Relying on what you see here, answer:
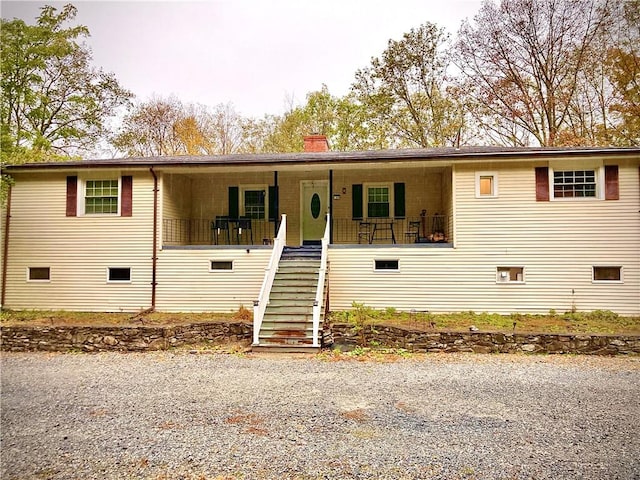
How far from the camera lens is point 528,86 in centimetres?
2378

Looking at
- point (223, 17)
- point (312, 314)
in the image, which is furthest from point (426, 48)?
point (312, 314)

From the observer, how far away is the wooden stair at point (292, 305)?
30.5 feet

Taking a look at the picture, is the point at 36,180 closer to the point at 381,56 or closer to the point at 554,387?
the point at 554,387

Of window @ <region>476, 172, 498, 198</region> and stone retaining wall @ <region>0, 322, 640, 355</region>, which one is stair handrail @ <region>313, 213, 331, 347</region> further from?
window @ <region>476, 172, 498, 198</region>

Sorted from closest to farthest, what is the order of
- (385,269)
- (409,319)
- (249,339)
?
(249,339)
(409,319)
(385,269)

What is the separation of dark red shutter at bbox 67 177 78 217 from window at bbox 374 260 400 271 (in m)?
8.84

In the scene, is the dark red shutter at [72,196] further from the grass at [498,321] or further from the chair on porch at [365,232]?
the chair on porch at [365,232]

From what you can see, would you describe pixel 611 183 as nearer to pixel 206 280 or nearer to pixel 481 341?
pixel 481 341

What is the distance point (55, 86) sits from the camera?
25656mm

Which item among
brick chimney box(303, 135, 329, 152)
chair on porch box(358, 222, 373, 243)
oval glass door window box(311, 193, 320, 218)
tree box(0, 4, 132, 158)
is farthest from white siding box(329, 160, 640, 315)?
tree box(0, 4, 132, 158)

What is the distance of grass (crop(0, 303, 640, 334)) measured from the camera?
9.69 m

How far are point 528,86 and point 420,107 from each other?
580cm

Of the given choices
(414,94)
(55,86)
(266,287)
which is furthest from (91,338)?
(55,86)

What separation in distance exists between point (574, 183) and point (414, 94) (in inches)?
619
